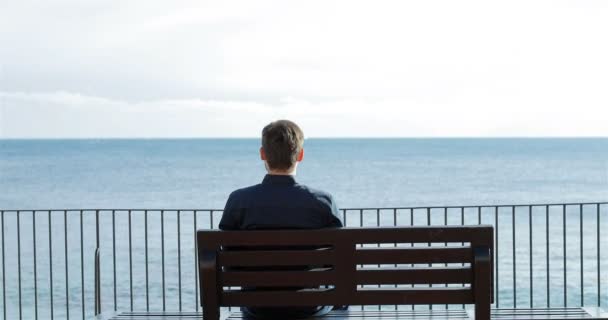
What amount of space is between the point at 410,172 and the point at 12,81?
128 ft

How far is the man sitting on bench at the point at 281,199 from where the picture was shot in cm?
361

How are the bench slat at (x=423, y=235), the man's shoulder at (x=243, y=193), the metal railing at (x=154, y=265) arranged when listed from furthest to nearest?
the metal railing at (x=154, y=265)
the man's shoulder at (x=243, y=193)
the bench slat at (x=423, y=235)

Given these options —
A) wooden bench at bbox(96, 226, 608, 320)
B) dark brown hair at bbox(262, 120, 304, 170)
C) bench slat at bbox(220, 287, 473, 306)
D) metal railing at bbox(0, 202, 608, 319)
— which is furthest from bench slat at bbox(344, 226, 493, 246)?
metal railing at bbox(0, 202, 608, 319)

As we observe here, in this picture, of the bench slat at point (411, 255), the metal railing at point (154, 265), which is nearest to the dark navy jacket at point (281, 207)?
the bench slat at point (411, 255)

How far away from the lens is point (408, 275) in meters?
3.50

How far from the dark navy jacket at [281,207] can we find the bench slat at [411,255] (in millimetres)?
246

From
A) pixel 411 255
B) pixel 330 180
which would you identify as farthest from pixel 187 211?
pixel 330 180

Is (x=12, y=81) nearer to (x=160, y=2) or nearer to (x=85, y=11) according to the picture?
(x=85, y=11)

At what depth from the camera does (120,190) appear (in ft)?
188

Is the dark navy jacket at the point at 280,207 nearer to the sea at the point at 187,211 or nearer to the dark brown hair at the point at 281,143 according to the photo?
the dark brown hair at the point at 281,143

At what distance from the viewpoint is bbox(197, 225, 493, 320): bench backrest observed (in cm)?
343

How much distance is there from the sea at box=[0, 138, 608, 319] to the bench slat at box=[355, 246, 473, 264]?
1.91 m

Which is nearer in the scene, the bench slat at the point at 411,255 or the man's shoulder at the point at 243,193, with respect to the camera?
the bench slat at the point at 411,255

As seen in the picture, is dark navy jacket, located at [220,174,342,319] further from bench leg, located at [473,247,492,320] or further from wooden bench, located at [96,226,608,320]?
bench leg, located at [473,247,492,320]
